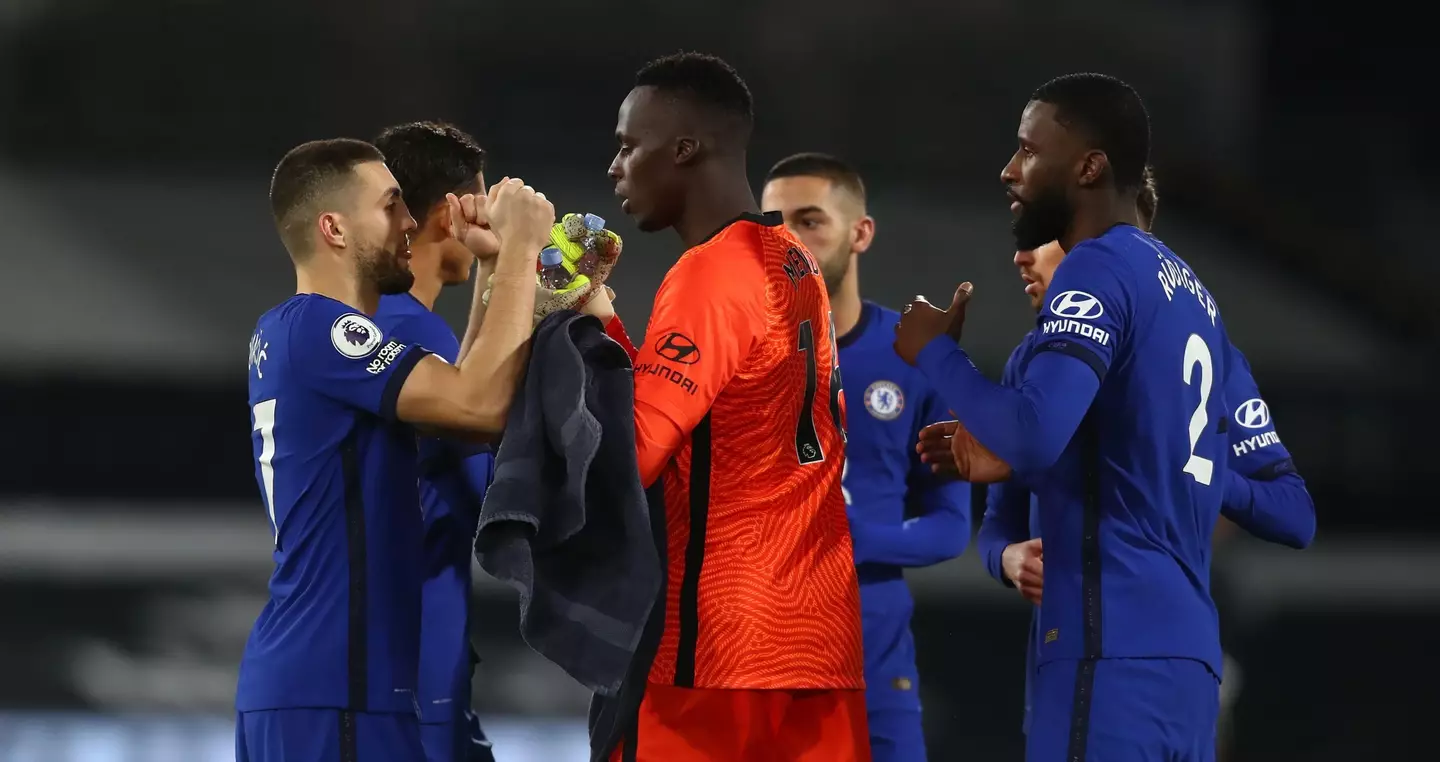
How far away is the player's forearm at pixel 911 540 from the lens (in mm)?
4137

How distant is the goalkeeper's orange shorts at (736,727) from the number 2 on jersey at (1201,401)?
77 centimetres

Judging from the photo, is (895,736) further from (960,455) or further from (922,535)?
(960,455)

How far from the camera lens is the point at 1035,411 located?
261cm

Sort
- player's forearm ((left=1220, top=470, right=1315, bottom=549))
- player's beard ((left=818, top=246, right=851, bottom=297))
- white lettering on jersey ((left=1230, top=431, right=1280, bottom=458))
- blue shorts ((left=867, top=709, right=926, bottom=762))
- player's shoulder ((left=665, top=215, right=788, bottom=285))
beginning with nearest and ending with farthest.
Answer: player's shoulder ((left=665, top=215, right=788, bottom=285)), player's forearm ((left=1220, top=470, right=1315, bottom=549)), white lettering on jersey ((left=1230, top=431, right=1280, bottom=458)), blue shorts ((left=867, top=709, right=926, bottom=762)), player's beard ((left=818, top=246, right=851, bottom=297))

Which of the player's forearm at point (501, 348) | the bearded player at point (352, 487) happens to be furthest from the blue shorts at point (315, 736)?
the player's forearm at point (501, 348)

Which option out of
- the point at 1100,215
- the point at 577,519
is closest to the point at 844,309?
the point at 1100,215

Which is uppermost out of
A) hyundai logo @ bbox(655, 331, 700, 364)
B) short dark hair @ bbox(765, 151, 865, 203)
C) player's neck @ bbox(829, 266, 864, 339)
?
short dark hair @ bbox(765, 151, 865, 203)

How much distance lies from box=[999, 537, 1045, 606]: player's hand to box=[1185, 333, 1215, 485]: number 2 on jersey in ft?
1.73

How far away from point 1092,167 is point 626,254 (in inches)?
279

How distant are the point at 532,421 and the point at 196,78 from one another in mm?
7969

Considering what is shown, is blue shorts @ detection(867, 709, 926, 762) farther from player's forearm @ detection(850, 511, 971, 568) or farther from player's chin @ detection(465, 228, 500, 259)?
player's chin @ detection(465, 228, 500, 259)

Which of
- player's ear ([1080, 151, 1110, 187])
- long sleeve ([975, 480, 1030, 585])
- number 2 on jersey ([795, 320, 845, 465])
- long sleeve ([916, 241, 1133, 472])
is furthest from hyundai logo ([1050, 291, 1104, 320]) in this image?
long sleeve ([975, 480, 1030, 585])

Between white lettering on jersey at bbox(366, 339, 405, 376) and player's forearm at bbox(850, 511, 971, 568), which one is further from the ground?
white lettering on jersey at bbox(366, 339, 405, 376)

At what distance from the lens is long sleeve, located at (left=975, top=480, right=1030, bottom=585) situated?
356 centimetres
